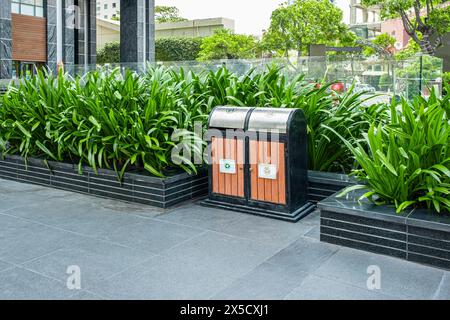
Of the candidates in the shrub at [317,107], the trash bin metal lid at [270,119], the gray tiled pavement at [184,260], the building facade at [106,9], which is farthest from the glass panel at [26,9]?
the building facade at [106,9]

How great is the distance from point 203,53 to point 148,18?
22.5 meters

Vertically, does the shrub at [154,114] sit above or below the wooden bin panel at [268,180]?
above

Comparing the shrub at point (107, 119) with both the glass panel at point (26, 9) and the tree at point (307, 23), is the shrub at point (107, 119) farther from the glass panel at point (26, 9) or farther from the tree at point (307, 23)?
the tree at point (307, 23)

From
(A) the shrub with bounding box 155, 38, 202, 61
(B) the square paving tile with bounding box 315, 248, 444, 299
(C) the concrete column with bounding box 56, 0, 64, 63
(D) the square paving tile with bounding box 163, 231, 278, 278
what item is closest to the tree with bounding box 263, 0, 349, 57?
(A) the shrub with bounding box 155, 38, 202, 61

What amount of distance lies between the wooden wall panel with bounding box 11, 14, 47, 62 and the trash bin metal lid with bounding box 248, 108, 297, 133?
22262mm

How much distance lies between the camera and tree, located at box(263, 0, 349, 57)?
143 feet

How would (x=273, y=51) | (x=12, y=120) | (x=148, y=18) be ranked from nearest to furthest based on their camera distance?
(x=12, y=120)
(x=148, y=18)
(x=273, y=51)

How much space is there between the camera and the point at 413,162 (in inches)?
164

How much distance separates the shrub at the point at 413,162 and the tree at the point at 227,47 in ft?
156

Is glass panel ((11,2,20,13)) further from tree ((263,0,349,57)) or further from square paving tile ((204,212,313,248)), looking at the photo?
tree ((263,0,349,57))

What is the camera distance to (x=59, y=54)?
2583 cm

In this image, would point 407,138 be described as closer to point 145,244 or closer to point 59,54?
point 145,244

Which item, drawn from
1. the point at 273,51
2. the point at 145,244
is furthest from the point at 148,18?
the point at 145,244

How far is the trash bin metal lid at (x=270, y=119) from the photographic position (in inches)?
201
